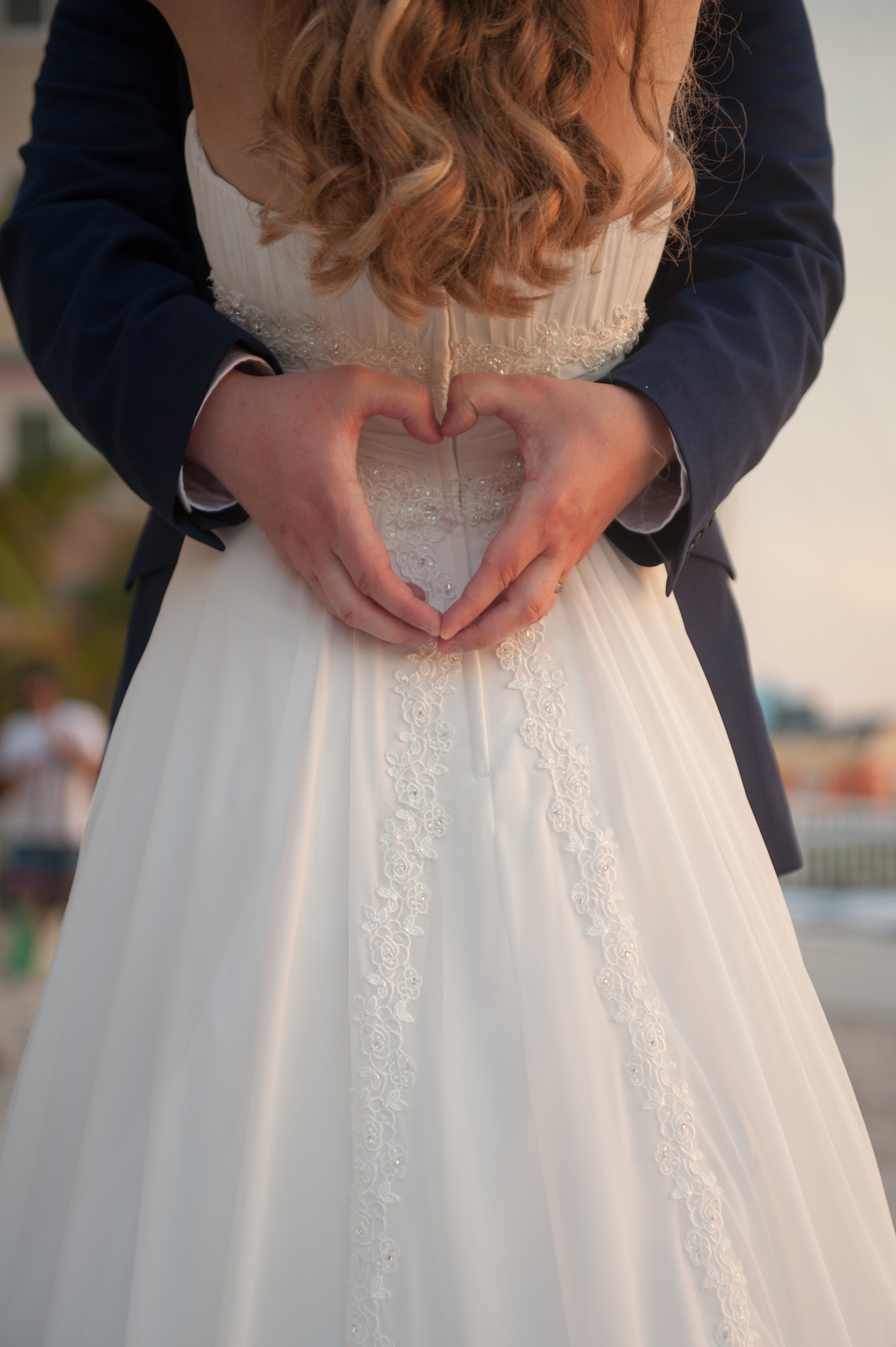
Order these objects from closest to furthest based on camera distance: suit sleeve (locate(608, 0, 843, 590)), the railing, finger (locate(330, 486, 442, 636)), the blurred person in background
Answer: finger (locate(330, 486, 442, 636)) → suit sleeve (locate(608, 0, 843, 590)) → the railing → the blurred person in background

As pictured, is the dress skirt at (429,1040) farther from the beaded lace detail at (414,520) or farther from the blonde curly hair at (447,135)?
the blonde curly hair at (447,135)

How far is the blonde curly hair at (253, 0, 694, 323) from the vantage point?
726mm

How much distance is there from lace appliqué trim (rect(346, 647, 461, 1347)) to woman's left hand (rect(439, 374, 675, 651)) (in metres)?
0.07

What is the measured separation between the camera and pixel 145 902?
2.79 feet

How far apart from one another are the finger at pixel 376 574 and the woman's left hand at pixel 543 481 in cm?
2

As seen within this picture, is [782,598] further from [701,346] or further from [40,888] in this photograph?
[40,888]

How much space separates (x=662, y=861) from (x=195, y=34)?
0.89 m

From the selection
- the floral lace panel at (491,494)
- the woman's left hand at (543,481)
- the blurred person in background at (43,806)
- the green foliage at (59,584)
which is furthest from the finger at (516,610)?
the green foliage at (59,584)

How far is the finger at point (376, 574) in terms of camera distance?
2.76 ft

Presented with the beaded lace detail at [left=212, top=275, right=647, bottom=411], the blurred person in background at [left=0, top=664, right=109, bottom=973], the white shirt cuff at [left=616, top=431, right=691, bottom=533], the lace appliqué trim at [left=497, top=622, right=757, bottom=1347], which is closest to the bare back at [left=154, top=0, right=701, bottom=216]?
the beaded lace detail at [left=212, top=275, right=647, bottom=411]

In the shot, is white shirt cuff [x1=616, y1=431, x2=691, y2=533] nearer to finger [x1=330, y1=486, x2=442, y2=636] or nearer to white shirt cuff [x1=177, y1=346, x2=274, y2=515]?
finger [x1=330, y1=486, x2=442, y2=636]

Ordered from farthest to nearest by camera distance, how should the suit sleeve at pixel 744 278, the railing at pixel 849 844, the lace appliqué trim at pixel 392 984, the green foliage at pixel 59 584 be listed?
1. the green foliage at pixel 59 584
2. the railing at pixel 849 844
3. the suit sleeve at pixel 744 278
4. the lace appliqué trim at pixel 392 984

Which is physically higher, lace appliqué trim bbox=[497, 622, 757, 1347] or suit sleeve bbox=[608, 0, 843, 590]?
suit sleeve bbox=[608, 0, 843, 590]

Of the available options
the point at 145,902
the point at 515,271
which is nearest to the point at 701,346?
the point at 515,271
